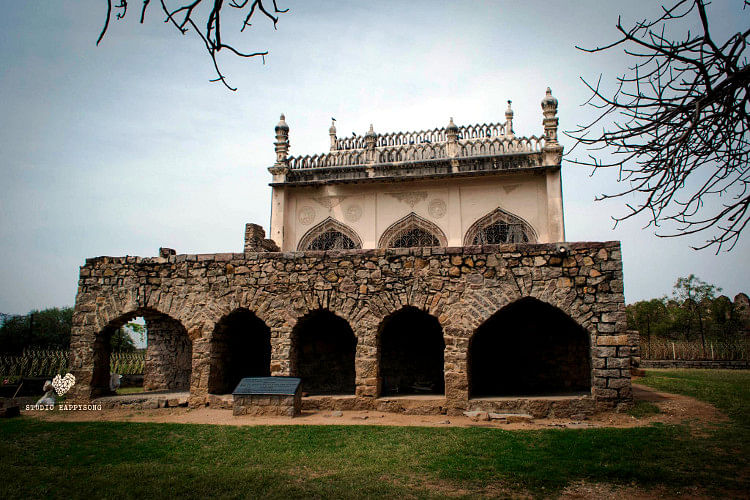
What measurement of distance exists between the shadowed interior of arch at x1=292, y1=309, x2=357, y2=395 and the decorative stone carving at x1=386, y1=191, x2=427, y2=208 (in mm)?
5918

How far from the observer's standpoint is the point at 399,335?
12164 millimetres

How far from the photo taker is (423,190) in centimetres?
1672

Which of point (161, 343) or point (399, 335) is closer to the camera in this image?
point (399, 335)

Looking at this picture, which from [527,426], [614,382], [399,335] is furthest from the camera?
[399,335]

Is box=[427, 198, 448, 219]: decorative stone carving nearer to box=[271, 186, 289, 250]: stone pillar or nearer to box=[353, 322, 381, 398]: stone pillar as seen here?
box=[271, 186, 289, 250]: stone pillar

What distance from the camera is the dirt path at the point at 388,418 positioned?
8078mm

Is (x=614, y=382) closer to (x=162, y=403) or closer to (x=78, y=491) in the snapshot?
(x=78, y=491)

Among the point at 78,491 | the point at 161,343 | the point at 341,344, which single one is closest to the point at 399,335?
the point at 341,344

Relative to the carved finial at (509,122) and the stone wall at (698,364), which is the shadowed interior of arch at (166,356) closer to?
the carved finial at (509,122)

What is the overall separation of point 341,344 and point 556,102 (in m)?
10.8

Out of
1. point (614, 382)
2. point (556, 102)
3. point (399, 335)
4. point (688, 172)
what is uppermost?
point (556, 102)

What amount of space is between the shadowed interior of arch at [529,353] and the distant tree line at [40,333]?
60.9 ft

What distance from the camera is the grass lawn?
4.96 metres

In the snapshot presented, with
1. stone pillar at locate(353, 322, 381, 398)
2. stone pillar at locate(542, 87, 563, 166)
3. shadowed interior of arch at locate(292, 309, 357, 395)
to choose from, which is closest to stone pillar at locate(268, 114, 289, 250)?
shadowed interior of arch at locate(292, 309, 357, 395)
